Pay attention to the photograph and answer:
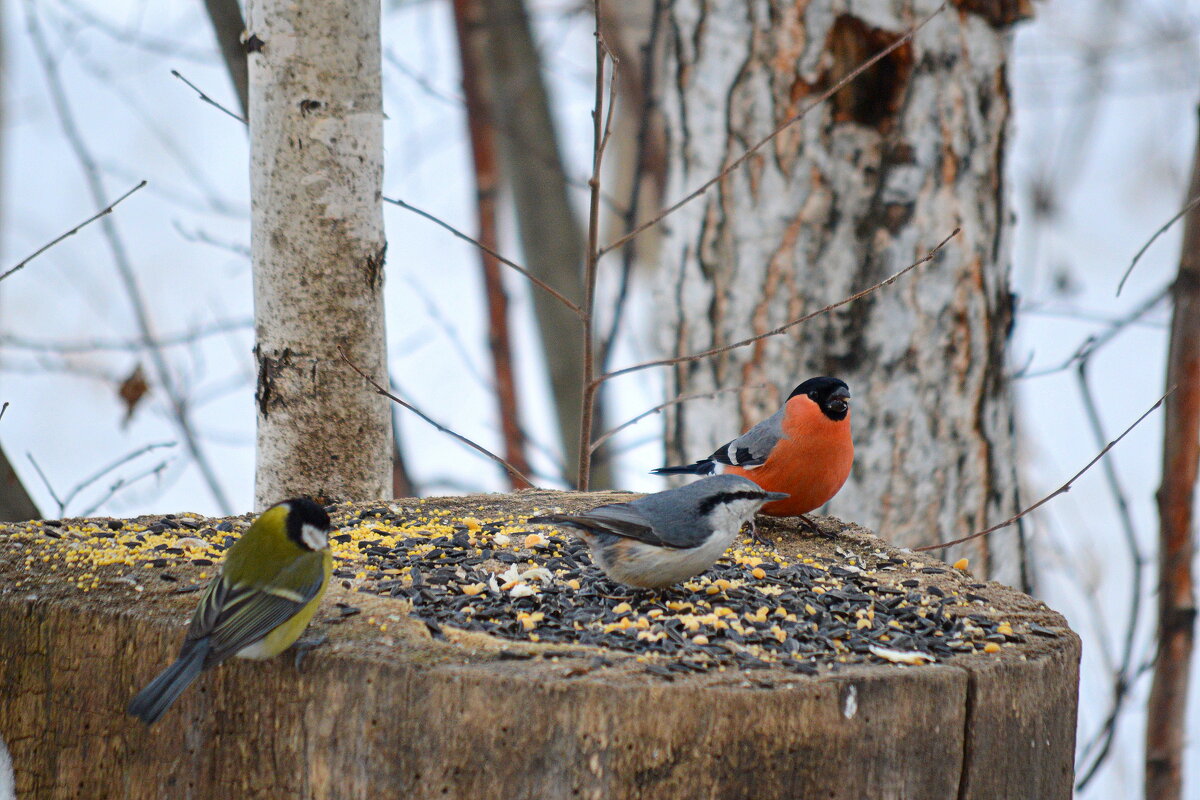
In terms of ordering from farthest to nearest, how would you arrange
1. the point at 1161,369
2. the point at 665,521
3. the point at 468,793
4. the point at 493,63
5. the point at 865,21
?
1. the point at 1161,369
2. the point at 493,63
3. the point at 865,21
4. the point at 665,521
5. the point at 468,793

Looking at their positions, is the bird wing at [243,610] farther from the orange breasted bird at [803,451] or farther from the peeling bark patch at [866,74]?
the peeling bark patch at [866,74]

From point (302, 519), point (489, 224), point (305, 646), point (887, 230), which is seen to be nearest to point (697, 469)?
point (887, 230)

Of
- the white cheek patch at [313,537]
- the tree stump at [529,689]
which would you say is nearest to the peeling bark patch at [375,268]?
the tree stump at [529,689]

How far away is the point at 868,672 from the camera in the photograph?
199 cm

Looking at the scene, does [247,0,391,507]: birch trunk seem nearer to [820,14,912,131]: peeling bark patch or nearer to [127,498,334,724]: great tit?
[127,498,334,724]: great tit

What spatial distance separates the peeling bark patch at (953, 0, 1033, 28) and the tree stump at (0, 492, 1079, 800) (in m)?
2.33

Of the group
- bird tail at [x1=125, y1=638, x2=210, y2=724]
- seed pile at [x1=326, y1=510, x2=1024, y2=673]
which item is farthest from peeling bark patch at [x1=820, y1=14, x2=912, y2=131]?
bird tail at [x1=125, y1=638, x2=210, y2=724]

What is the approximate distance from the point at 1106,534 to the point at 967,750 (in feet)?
22.9

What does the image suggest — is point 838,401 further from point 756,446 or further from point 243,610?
point 243,610

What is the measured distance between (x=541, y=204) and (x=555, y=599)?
13.6 feet

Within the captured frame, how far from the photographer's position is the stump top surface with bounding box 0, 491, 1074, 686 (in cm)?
208

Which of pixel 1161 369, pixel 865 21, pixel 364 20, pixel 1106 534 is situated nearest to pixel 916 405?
pixel 865 21

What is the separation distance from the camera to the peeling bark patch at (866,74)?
409 cm

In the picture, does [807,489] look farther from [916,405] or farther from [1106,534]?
[1106,534]
